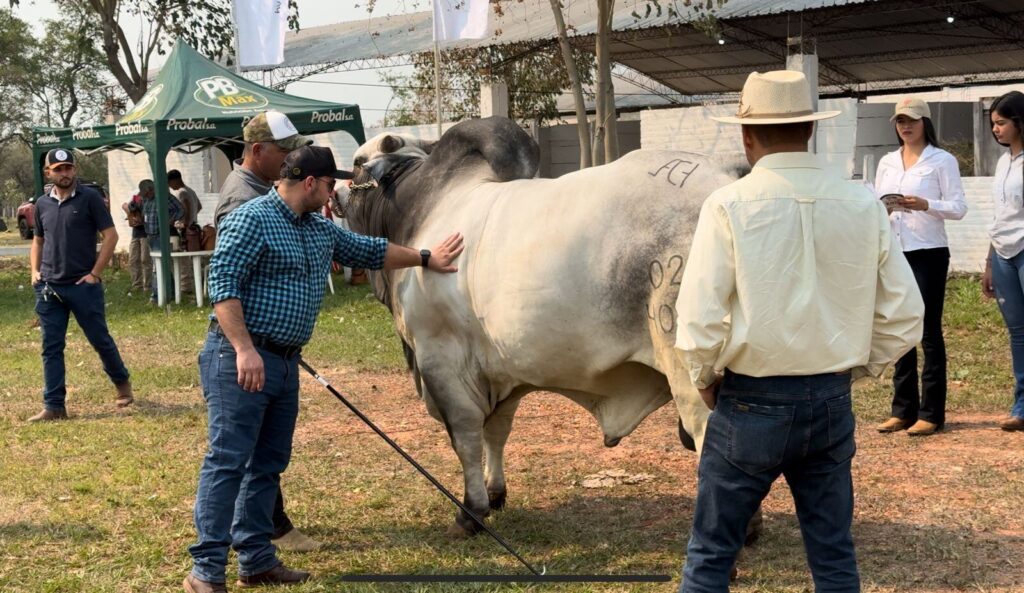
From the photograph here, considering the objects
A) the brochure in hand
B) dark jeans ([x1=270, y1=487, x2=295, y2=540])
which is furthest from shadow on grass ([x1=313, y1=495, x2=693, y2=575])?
the brochure in hand

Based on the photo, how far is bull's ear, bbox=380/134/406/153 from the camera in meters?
6.23

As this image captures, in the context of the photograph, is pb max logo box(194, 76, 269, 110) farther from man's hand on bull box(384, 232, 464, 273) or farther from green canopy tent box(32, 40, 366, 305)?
man's hand on bull box(384, 232, 464, 273)

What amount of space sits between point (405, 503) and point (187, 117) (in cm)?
1013

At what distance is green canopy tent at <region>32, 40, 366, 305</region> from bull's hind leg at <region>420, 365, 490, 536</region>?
9896mm

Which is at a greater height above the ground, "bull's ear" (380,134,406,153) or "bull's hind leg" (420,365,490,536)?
"bull's ear" (380,134,406,153)

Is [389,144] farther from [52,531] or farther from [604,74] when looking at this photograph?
[604,74]

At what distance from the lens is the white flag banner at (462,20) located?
14484mm

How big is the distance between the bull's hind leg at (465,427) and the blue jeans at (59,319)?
419cm

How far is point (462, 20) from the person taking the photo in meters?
14.6

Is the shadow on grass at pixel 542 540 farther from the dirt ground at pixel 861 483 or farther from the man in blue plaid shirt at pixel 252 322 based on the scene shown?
the man in blue plaid shirt at pixel 252 322

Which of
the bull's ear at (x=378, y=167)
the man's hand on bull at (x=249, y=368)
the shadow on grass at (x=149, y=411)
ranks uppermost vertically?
the bull's ear at (x=378, y=167)

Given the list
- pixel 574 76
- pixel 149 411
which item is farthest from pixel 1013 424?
pixel 574 76

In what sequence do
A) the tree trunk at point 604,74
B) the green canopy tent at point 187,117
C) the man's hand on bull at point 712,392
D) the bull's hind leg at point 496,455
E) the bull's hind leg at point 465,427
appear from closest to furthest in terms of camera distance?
the man's hand on bull at point 712,392
the bull's hind leg at point 465,427
the bull's hind leg at point 496,455
the tree trunk at point 604,74
the green canopy tent at point 187,117

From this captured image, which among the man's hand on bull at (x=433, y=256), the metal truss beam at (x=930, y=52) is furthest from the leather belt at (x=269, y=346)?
the metal truss beam at (x=930, y=52)
